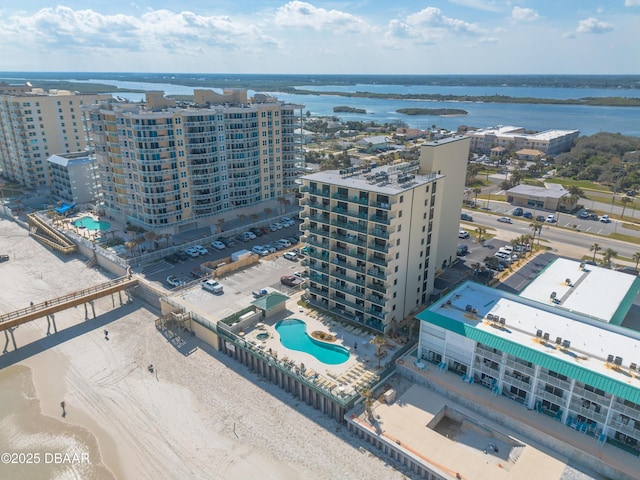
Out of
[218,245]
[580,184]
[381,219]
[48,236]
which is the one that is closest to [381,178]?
[381,219]

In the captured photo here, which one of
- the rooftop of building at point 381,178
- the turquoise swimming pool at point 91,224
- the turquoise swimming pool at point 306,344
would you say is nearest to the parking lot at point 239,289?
the turquoise swimming pool at point 306,344

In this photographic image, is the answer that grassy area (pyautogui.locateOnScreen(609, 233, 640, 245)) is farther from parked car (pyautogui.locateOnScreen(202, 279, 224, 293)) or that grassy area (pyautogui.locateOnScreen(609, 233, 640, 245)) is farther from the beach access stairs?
the beach access stairs

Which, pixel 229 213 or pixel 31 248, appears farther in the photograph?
pixel 229 213

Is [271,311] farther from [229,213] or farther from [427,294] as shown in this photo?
[229,213]

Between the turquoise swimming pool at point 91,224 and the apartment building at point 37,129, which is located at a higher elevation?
the apartment building at point 37,129

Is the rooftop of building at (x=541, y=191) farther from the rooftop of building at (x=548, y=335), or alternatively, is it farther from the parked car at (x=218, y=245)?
the parked car at (x=218, y=245)

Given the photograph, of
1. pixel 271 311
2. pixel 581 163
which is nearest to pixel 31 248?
pixel 271 311

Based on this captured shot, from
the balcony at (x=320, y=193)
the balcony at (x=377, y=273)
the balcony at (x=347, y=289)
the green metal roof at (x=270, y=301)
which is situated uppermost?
the balcony at (x=320, y=193)
